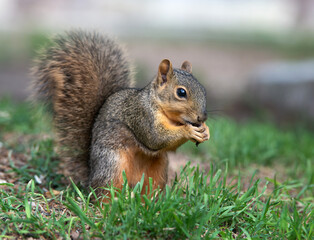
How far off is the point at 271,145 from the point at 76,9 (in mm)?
14995

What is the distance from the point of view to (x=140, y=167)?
2.54 metres

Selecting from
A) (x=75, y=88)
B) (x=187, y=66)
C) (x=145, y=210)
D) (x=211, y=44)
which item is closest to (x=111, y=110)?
(x=75, y=88)

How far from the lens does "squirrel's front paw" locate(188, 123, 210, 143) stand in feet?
7.67

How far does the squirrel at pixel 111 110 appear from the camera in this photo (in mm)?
2424

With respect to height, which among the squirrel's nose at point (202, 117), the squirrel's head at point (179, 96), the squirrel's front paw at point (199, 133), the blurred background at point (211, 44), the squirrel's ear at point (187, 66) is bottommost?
the blurred background at point (211, 44)

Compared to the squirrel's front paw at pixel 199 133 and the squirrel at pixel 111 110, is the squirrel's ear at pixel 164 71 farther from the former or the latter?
the squirrel's front paw at pixel 199 133

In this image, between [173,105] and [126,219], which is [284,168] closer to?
[173,105]

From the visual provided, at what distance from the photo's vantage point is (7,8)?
1728cm

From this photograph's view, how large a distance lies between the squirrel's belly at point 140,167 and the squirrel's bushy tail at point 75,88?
397 mm

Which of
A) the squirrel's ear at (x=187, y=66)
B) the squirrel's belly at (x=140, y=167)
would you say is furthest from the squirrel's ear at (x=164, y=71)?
the squirrel's belly at (x=140, y=167)

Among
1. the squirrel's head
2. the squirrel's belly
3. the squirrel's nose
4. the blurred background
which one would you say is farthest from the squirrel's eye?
the blurred background

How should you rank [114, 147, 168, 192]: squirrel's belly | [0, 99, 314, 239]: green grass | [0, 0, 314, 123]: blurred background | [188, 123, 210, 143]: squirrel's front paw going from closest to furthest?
[0, 99, 314, 239]: green grass, [188, 123, 210, 143]: squirrel's front paw, [114, 147, 168, 192]: squirrel's belly, [0, 0, 314, 123]: blurred background

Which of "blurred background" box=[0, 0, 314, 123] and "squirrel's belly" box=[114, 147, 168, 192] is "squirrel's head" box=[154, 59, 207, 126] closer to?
"squirrel's belly" box=[114, 147, 168, 192]

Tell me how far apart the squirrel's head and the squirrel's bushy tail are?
457mm
